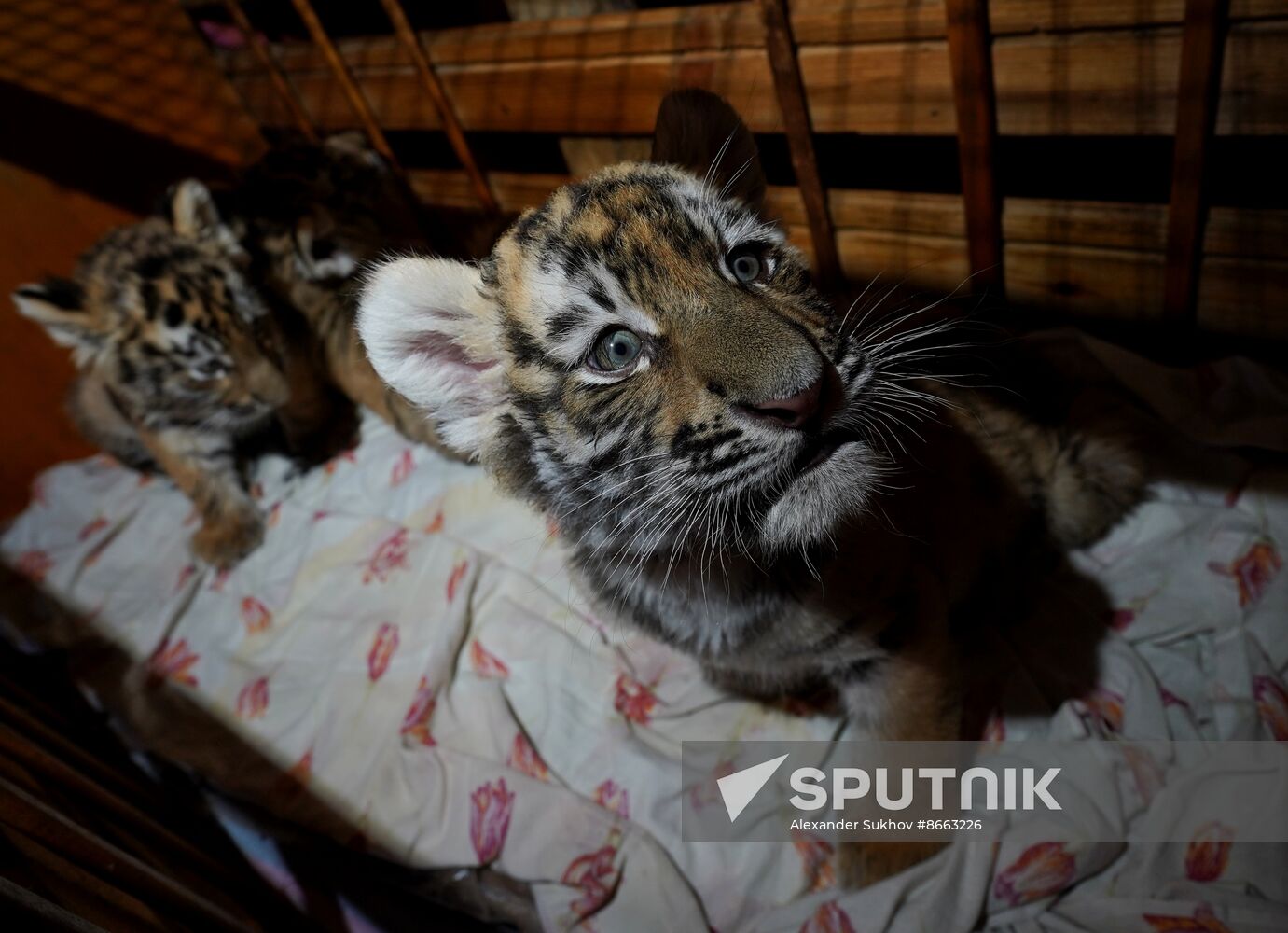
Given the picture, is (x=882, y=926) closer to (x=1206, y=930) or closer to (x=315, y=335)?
(x=1206, y=930)

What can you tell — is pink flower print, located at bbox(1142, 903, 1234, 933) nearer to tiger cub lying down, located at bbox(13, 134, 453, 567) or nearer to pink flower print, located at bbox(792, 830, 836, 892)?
pink flower print, located at bbox(792, 830, 836, 892)

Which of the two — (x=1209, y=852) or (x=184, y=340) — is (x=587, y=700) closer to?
(x=1209, y=852)

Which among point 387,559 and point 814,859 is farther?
point 387,559

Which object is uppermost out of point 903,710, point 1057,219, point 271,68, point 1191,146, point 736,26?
point 271,68

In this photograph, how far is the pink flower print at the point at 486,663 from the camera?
2.10 m

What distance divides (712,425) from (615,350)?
0.76ft

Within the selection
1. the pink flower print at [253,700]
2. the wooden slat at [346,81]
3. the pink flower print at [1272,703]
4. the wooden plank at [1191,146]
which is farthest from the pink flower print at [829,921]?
the wooden slat at [346,81]

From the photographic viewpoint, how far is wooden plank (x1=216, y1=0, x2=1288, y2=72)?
1.44m

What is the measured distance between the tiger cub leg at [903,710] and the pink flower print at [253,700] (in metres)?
1.64

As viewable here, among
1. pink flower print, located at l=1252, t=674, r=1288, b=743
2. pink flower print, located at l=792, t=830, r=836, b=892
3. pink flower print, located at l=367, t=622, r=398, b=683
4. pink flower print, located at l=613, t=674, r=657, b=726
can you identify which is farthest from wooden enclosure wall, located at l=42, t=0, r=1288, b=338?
pink flower print, located at l=367, t=622, r=398, b=683

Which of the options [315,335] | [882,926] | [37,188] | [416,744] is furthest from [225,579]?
[882,926]

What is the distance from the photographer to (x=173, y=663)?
2.46 meters

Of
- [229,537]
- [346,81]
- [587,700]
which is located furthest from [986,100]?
[229,537]

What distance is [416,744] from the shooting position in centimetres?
199
